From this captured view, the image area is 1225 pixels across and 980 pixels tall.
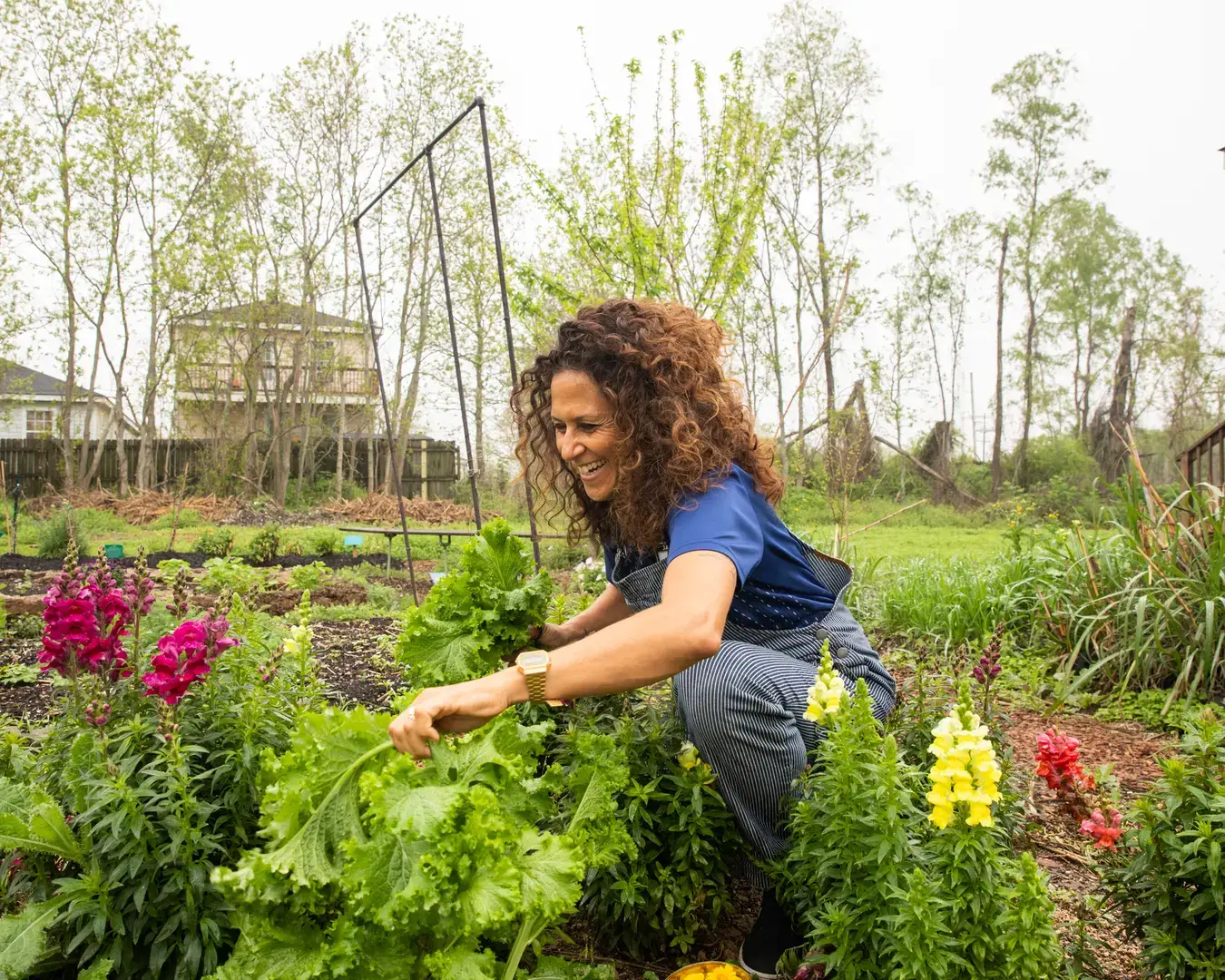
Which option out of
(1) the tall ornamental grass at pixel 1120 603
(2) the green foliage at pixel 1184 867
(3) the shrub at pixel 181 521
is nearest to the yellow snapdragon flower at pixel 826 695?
(2) the green foliage at pixel 1184 867

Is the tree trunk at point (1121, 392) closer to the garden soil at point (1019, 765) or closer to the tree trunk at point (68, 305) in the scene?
the garden soil at point (1019, 765)

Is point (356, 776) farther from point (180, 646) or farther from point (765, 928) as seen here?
point (765, 928)

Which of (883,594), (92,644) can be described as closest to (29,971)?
(92,644)

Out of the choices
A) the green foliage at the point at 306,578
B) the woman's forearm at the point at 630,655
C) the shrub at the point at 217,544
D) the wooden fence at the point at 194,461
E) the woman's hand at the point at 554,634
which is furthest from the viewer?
the wooden fence at the point at 194,461

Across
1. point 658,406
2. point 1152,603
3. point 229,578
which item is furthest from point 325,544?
point 658,406

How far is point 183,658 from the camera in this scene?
1.68m

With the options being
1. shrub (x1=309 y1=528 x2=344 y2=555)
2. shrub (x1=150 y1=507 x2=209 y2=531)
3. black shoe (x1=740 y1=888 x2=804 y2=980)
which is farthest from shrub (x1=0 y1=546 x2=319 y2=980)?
shrub (x1=150 y1=507 x2=209 y2=531)

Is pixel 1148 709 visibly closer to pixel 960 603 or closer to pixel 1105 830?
pixel 960 603

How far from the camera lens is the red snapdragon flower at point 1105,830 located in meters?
1.58

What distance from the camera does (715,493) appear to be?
67.9 inches

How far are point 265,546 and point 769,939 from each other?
26.6ft

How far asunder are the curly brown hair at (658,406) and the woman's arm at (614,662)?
306mm

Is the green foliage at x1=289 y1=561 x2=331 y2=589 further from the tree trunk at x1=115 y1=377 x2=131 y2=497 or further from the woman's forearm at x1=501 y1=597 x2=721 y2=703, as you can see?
the tree trunk at x1=115 y1=377 x2=131 y2=497

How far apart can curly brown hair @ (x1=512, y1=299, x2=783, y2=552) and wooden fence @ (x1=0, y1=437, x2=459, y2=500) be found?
1725 centimetres
